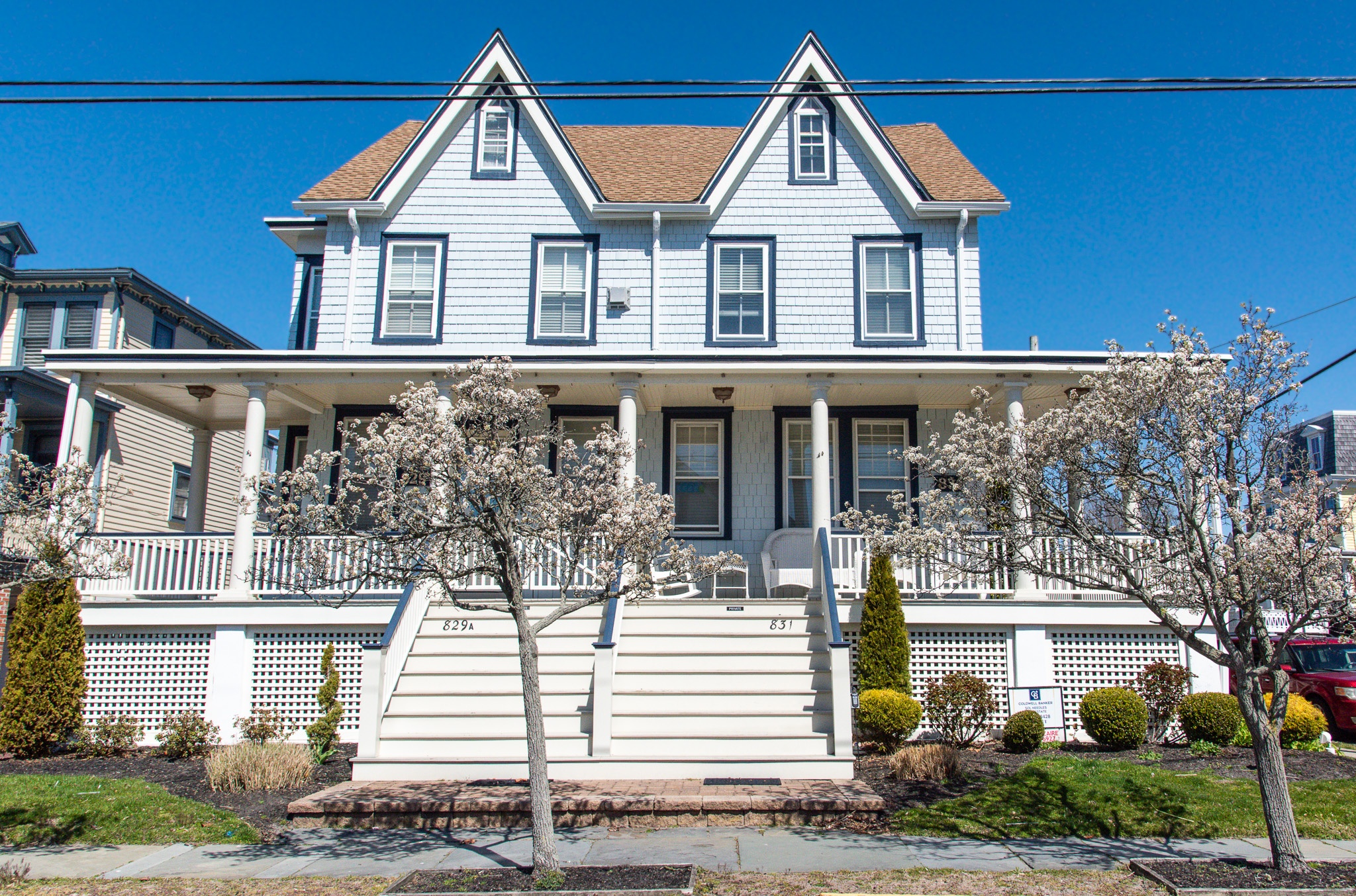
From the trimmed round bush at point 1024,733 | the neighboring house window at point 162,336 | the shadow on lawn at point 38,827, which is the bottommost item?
the shadow on lawn at point 38,827

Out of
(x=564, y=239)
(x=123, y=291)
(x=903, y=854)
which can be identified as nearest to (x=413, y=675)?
(x=903, y=854)

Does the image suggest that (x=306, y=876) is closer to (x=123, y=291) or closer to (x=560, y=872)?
(x=560, y=872)

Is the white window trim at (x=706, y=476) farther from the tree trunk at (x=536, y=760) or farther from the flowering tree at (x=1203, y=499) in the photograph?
the tree trunk at (x=536, y=760)

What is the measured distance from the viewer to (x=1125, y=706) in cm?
1193

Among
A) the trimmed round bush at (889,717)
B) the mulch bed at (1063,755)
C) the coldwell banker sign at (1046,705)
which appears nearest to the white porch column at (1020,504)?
the coldwell banker sign at (1046,705)

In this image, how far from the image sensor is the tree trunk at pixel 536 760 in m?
7.21

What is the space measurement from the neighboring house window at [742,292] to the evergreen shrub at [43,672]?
10.6 meters

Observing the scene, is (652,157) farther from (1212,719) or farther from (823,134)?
(1212,719)

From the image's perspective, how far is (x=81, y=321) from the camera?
74.8ft

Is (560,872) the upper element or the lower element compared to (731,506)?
lower

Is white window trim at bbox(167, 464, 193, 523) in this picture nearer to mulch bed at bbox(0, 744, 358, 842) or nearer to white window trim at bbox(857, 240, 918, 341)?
mulch bed at bbox(0, 744, 358, 842)

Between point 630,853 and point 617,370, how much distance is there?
7.91 m

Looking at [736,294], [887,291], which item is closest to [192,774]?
[736,294]

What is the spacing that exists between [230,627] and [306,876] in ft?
22.1
